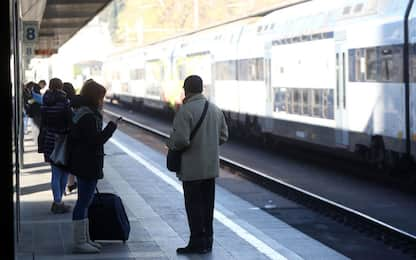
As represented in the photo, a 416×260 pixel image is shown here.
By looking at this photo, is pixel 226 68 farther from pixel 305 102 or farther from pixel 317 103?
pixel 317 103

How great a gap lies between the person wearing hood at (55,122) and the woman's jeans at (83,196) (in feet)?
5.68

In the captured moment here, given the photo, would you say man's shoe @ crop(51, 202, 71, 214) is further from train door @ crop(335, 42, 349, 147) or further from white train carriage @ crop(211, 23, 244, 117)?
white train carriage @ crop(211, 23, 244, 117)

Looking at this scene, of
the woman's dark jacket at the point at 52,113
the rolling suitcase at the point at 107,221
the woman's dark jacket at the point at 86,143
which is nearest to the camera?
the woman's dark jacket at the point at 86,143

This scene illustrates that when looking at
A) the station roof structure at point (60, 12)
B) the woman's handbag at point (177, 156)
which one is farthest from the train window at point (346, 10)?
the woman's handbag at point (177, 156)

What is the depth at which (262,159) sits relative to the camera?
21.5m

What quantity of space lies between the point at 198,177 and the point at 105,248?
1.25 m

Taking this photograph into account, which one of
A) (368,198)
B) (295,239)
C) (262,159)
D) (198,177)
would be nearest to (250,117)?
(262,159)

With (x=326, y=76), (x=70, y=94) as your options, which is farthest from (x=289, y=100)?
(x=70, y=94)

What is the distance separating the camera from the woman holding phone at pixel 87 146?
329 inches

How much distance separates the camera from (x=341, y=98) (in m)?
16.4

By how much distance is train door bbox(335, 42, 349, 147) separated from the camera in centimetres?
1625

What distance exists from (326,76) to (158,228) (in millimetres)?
7870

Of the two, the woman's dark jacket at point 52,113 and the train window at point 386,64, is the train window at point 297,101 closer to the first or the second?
the train window at point 386,64

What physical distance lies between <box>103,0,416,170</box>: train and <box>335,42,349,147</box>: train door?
0.02 m
